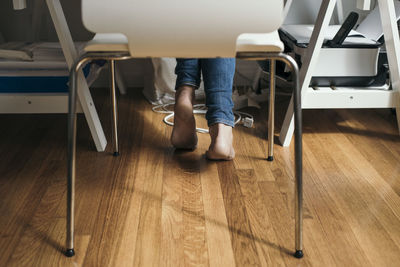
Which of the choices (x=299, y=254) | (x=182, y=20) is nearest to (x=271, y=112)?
(x=299, y=254)

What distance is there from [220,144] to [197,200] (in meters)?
0.23

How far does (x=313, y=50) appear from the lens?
55.1 inches

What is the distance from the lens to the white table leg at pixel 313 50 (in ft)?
4.45

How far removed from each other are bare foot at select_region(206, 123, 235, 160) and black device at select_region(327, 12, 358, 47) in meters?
0.44

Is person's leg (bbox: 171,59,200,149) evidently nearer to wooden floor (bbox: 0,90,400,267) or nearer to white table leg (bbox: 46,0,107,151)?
wooden floor (bbox: 0,90,400,267)

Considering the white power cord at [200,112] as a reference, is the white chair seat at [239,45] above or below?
above

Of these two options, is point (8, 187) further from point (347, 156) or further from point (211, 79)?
point (347, 156)

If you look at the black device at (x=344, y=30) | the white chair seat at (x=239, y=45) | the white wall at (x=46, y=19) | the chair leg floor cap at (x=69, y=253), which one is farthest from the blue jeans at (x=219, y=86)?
the white wall at (x=46, y=19)

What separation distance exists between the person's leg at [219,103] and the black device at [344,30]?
1.15 feet

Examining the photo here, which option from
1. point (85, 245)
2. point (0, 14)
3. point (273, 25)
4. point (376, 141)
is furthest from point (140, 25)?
point (0, 14)

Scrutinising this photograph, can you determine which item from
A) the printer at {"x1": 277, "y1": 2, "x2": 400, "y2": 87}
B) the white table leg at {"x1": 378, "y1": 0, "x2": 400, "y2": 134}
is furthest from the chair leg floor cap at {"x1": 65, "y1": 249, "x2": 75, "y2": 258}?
the white table leg at {"x1": 378, "y1": 0, "x2": 400, "y2": 134}

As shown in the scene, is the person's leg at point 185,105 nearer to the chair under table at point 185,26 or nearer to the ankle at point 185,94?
the ankle at point 185,94

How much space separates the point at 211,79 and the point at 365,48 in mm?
525

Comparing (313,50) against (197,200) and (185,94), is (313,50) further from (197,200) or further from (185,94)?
(197,200)
